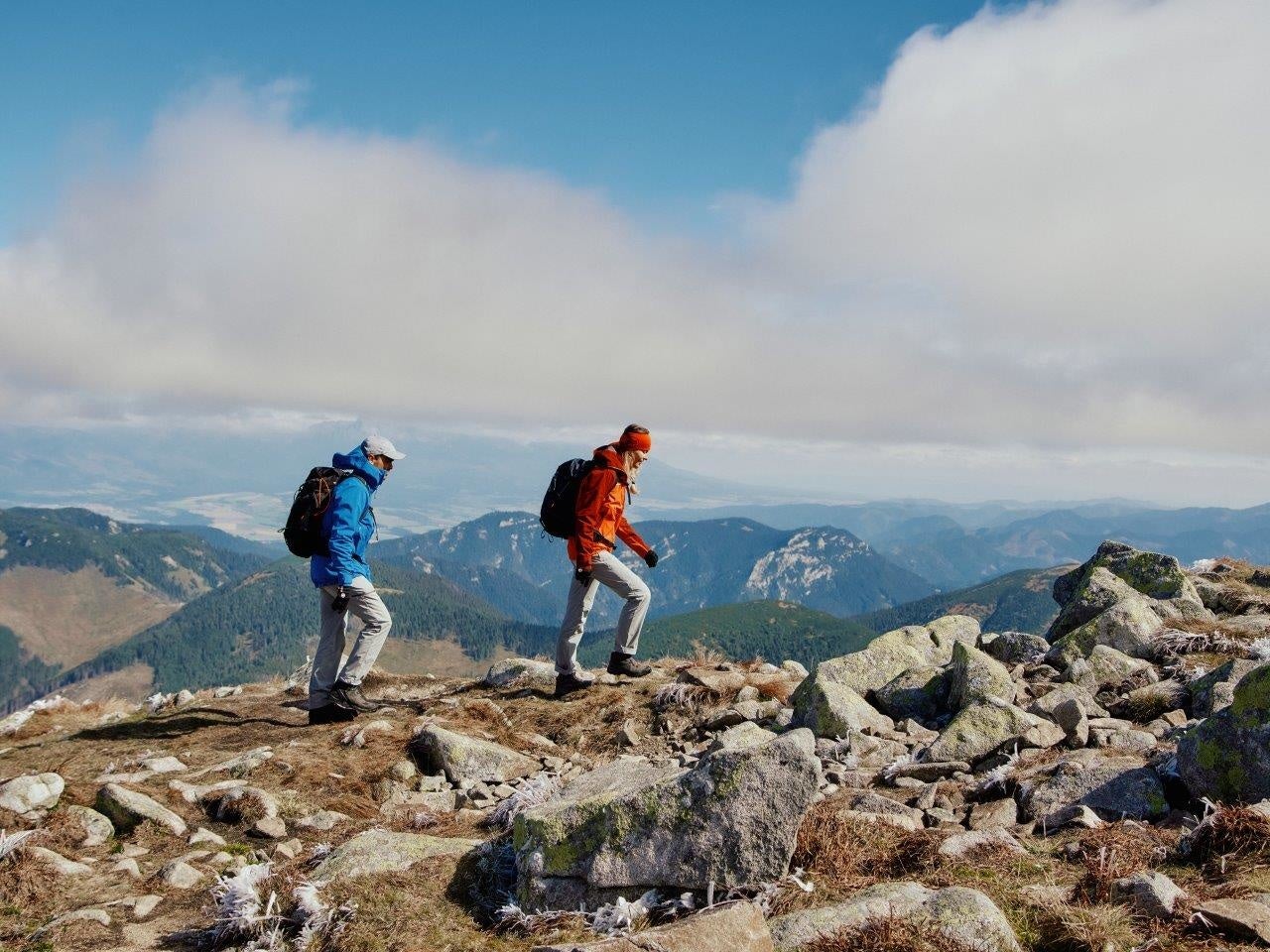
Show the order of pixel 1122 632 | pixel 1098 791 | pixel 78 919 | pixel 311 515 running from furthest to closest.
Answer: pixel 311 515
pixel 1122 632
pixel 1098 791
pixel 78 919

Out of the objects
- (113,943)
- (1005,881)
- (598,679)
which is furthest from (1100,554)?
(113,943)

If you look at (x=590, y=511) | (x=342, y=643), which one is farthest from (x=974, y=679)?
(x=342, y=643)

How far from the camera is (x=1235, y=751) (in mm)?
6391

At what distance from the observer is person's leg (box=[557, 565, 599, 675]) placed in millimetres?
13523

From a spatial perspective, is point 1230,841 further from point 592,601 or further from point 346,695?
point 346,695

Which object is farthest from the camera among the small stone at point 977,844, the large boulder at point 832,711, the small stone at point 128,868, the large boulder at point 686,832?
the large boulder at point 832,711

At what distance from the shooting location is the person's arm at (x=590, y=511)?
13.2m

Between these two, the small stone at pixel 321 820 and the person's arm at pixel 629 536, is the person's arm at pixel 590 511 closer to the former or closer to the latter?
the person's arm at pixel 629 536

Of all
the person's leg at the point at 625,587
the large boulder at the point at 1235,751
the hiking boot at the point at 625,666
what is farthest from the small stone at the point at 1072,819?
the hiking boot at the point at 625,666

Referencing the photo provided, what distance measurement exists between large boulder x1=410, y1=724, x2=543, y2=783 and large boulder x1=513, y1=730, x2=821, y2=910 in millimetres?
4635

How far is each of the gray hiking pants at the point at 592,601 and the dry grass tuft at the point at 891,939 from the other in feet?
28.1

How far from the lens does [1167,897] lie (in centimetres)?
454

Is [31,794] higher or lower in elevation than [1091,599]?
lower

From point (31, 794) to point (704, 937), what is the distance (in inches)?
326
